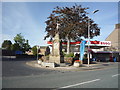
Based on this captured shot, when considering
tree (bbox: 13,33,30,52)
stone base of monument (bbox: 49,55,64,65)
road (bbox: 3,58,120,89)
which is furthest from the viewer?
tree (bbox: 13,33,30,52)

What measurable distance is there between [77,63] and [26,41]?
49.6 metres

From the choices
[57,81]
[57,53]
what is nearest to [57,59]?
[57,53]

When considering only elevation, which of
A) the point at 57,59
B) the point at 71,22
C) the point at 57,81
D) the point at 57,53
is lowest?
the point at 57,81

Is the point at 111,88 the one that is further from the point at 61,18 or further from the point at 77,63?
the point at 61,18

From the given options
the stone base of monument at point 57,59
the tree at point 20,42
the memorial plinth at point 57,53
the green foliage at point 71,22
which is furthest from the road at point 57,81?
the tree at point 20,42

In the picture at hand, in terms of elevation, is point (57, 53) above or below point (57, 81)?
above

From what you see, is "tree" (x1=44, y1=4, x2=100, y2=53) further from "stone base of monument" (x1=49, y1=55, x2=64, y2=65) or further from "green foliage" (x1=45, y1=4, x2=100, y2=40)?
"stone base of monument" (x1=49, y1=55, x2=64, y2=65)

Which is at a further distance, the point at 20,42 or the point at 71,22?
the point at 20,42

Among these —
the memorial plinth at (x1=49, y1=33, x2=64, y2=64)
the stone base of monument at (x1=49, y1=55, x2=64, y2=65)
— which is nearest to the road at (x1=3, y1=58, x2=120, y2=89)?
the stone base of monument at (x1=49, y1=55, x2=64, y2=65)

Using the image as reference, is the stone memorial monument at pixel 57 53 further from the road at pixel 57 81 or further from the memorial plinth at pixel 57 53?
the road at pixel 57 81

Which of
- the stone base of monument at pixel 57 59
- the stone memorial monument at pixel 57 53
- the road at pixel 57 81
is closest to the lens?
the road at pixel 57 81

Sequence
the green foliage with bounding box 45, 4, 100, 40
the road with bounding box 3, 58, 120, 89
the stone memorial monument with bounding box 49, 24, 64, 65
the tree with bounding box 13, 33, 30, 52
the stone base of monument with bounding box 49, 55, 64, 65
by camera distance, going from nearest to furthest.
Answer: the road with bounding box 3, 58, 120, 89 < the stone base of monument with bounding box 49, 55, 64, 65 < the stone memorial monument with bounding box 49, 24, 64, 65 < the green foliage with bounding box 45, 4, 100, 40 < the tree with bounding box 13, 33, 30, 52

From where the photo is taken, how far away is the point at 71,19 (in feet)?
117

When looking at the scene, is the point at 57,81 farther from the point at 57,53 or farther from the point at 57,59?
the point at 57,53
